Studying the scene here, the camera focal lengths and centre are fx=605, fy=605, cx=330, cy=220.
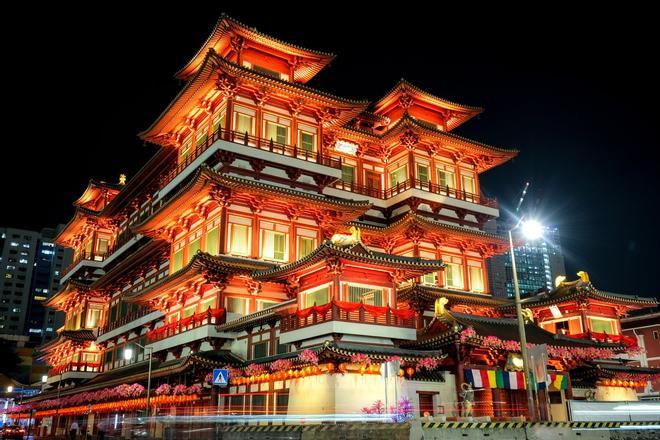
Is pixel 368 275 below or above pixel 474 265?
below

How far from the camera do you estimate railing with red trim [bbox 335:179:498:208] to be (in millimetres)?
51875

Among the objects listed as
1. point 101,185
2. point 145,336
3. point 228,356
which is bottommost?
point 228,356

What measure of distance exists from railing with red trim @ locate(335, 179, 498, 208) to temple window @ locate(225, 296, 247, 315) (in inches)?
594

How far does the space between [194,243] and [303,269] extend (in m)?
15.7

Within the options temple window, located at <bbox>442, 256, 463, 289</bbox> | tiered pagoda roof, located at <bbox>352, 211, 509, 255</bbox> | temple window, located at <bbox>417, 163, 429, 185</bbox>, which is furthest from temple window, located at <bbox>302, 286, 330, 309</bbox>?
temple window, located at <bbox>417, 163, 429, 185</bbox>

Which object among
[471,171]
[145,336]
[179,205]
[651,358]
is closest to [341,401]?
[179,205]

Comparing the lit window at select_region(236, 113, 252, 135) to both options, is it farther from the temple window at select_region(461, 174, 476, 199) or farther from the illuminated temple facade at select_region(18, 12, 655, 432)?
the temple window at select_region(461, 174, 476, 199)

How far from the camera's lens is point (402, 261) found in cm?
3300

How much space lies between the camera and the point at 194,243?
4600 centimetres

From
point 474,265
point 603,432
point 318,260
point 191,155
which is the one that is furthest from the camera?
point 474,265

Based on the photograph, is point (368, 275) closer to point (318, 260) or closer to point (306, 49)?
point (318, 260)

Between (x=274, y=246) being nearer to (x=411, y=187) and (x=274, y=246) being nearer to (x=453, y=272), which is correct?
(x=411, y=187)

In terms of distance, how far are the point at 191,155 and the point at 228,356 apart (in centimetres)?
1740

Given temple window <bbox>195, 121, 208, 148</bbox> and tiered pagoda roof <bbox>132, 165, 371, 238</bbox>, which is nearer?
tiered pagoda roof <bbox>132, 165, 371, 238</bbox>
